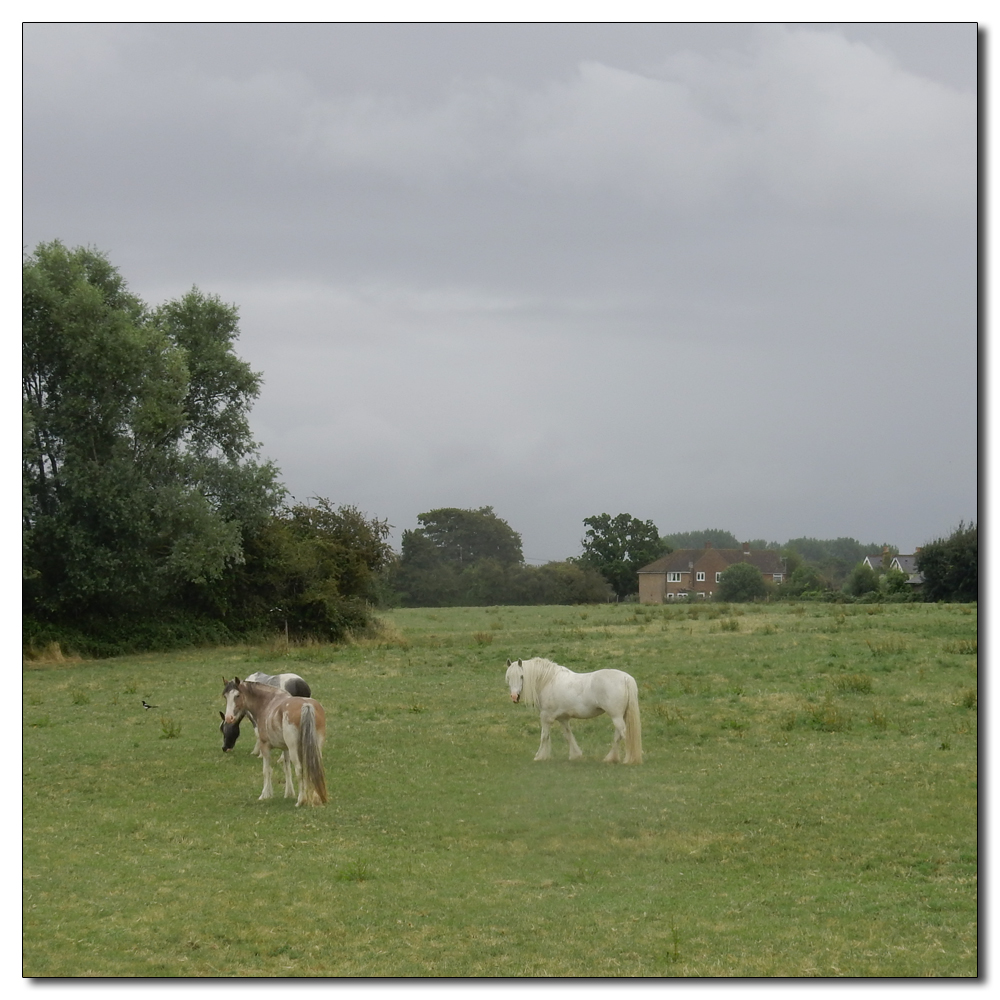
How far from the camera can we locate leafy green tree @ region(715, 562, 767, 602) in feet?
211

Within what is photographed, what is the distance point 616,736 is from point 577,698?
2.62 ft

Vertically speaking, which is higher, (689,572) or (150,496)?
(150,496)

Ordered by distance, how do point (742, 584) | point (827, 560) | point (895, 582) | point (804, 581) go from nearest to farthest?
point (895, 582)
point (827, 560)
point (804, 581)
point (742, 584)

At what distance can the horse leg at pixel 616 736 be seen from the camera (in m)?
14.1

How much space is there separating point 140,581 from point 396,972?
28.0 m

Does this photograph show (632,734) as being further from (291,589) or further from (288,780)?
(291,589)

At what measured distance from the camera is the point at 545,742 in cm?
1500

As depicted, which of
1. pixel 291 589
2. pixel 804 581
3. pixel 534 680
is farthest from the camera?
pixel 804 581

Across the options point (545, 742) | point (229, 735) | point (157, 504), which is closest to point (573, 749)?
point (545, 742)

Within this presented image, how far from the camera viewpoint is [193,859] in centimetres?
1013

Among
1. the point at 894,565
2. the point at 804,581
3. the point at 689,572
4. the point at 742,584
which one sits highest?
the point at 894,565

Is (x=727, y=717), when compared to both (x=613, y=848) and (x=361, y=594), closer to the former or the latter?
(x=613, y=848)

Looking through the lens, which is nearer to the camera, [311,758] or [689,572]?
[311,758]
